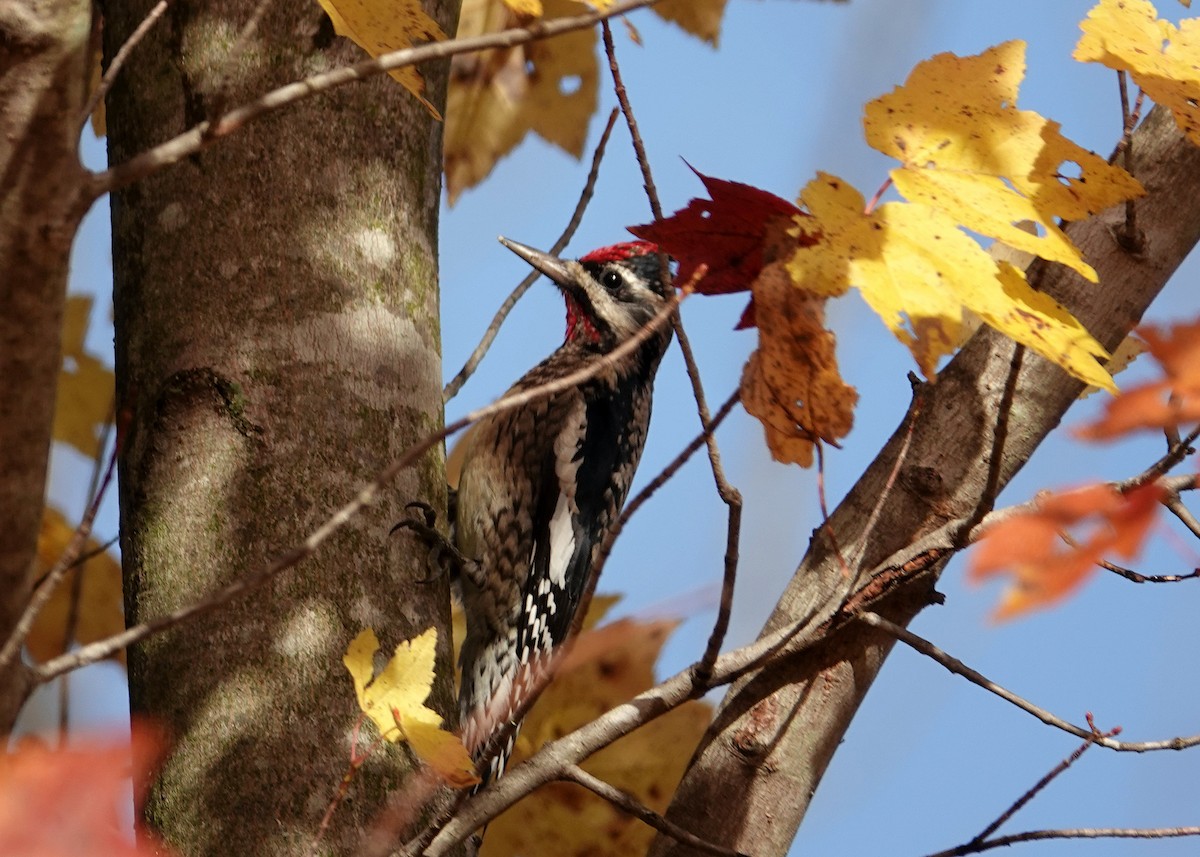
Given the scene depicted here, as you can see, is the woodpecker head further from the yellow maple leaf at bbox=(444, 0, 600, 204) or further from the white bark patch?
the white bark patch

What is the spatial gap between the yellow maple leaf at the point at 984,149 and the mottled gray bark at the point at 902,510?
18.0 inches

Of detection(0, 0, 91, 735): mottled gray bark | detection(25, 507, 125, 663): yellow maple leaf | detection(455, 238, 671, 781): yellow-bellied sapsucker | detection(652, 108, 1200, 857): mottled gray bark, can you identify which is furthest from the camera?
detection(455, 238, 671, 781): yellow-bellied sapsucker

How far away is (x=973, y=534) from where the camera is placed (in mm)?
1612

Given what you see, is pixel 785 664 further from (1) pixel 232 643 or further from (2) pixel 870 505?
(1) pixel 232 643

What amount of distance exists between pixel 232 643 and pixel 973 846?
1.00 metres

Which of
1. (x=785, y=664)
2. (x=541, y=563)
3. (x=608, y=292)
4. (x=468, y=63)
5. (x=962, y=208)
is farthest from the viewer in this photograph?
(x=608, y=292)

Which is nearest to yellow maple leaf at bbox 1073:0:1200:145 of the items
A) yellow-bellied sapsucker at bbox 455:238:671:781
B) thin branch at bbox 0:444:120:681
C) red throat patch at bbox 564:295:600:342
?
thin branch at bbox 0:444:120:681

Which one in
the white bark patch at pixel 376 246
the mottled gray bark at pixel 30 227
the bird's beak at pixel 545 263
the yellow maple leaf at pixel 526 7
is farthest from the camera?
the bird's beak at pixel 545 263

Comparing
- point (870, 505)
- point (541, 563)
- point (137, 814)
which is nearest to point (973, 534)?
point (870, 505)

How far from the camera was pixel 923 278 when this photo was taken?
1.28 meters

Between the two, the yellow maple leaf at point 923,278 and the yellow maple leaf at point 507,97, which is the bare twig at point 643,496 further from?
the yellow maple leaf at point 507,97

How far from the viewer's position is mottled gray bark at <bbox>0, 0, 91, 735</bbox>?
1.02 metres

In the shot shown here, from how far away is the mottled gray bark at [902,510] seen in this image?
5.97ft

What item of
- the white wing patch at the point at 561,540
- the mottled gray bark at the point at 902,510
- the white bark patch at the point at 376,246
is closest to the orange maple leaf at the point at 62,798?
the mottled gray bark at the point at 902,510
